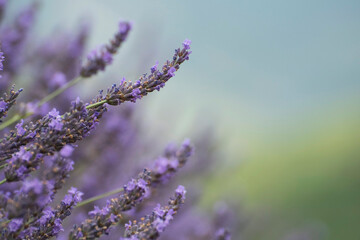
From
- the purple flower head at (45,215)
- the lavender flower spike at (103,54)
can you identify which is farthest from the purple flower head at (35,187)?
the lavender flower spike at (103,54)

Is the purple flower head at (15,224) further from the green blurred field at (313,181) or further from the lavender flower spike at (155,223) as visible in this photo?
the green blurred field at (313,181)

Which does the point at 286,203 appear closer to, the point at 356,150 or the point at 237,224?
the point at 356,150

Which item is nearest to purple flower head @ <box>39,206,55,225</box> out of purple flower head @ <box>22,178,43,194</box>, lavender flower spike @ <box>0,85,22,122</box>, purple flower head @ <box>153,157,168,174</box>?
purple flower head @ <box>22,178,43,194</box>

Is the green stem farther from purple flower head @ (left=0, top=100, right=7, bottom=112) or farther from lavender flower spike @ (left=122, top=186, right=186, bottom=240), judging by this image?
lavender flower spike @ (left=122, top=186, right=186, bottom=240)

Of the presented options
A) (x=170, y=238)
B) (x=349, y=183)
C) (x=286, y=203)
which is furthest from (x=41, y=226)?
(x=349, y=183)

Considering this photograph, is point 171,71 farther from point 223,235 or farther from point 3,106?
point 223,235

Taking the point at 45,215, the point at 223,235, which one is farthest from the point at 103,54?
the point at 223,235

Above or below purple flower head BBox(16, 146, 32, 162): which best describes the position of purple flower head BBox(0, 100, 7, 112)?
above
